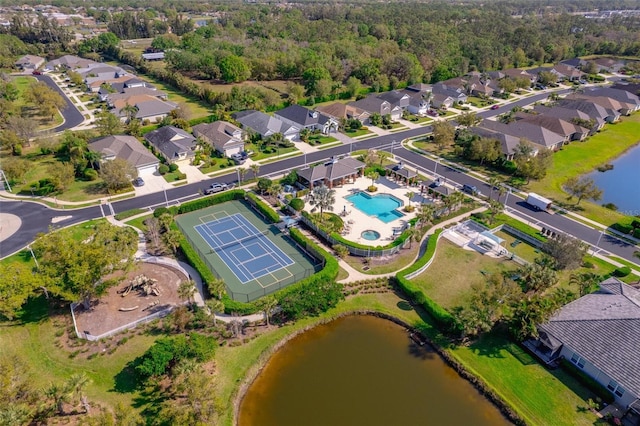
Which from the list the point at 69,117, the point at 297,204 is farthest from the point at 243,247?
the point at 69,117

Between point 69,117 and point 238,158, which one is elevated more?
point 238,158

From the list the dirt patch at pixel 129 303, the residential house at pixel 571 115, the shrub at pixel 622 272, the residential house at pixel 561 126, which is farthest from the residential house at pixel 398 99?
the dirt patch at pixel 129 303

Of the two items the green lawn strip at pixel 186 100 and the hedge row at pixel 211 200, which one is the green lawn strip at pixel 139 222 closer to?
the hedge row at pixel 211 200

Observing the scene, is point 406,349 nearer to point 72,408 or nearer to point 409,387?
point 409,387

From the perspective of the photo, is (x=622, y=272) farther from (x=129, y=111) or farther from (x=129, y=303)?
(x=129, y=111)

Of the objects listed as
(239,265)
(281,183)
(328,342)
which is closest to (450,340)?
(328,342)

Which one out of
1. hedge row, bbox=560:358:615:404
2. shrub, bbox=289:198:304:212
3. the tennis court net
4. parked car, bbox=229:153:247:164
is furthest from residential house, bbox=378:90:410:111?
hedge row, bbox=560:358:615:404
